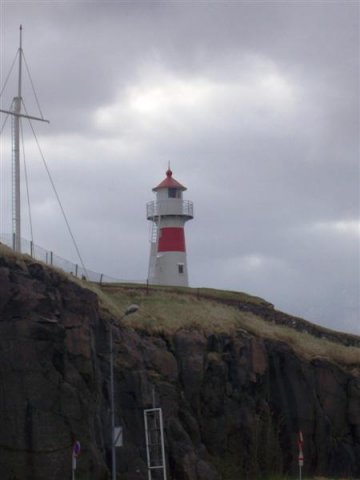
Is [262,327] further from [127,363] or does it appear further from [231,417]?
[127,363]

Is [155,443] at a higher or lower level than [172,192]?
lower

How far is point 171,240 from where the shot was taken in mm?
74375

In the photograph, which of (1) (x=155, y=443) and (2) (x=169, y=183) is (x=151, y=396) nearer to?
(1) (x=155, y=443)

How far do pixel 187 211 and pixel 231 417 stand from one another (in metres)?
28.6

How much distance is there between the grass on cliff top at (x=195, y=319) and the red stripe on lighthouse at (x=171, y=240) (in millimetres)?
11306

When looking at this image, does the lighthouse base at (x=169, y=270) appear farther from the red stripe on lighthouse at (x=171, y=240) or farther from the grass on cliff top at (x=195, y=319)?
the grass on cliff top at (x=195, y=319)

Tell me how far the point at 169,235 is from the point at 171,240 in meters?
0.40

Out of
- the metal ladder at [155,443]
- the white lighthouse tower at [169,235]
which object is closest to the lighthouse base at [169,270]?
the white lighthouse tower at [169,235]

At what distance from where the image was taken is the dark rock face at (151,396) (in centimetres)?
3700

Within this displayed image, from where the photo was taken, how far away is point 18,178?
49.0 meters

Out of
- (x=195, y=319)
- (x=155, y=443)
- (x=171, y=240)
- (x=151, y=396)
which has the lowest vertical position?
(x=155, y=443)

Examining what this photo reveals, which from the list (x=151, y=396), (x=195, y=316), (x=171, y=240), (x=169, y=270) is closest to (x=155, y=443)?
(x=151, y=396)

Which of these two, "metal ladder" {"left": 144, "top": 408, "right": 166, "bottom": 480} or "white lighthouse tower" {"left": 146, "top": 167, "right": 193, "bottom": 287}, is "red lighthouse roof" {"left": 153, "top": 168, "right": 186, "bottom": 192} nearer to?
"white lighthouse tower" {"left": 146, "top": 167, "right": 193, "bottom": 287}

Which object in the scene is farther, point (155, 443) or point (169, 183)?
point (169, 183)
